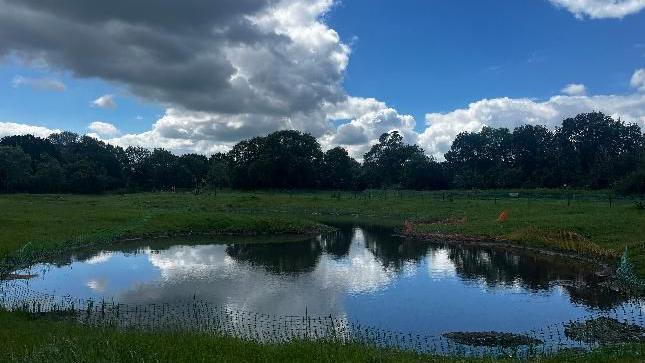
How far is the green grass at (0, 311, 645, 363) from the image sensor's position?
13562 mm

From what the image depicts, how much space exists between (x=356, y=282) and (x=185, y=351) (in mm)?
20742

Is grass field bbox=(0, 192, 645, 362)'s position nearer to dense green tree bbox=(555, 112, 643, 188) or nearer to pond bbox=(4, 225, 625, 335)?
pond bbox=(4, 225, 625, 335)

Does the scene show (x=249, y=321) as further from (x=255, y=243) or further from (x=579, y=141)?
(x=579, y=141)

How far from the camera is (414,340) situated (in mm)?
22094

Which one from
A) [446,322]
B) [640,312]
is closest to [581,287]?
[640,312]

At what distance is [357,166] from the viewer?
198375mm

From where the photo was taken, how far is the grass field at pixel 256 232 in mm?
14672

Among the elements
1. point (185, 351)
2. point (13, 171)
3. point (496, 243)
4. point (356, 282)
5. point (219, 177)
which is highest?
point (13, 171)

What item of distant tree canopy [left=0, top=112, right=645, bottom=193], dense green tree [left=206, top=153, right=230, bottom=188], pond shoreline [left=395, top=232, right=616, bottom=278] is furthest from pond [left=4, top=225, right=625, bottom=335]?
dense green tree [left=206, top=153, right=230, bottom=188]

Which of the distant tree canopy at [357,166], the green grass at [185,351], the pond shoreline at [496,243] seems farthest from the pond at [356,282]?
the distant tree canopy at [357,166]

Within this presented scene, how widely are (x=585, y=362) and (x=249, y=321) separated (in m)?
15.0

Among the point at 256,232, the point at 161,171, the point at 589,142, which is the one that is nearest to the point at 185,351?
the point at 256,232

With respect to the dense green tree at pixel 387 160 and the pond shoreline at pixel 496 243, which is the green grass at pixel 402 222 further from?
the dense green tree at pixel 387 160

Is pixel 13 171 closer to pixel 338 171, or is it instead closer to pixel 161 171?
pixel 161 171
